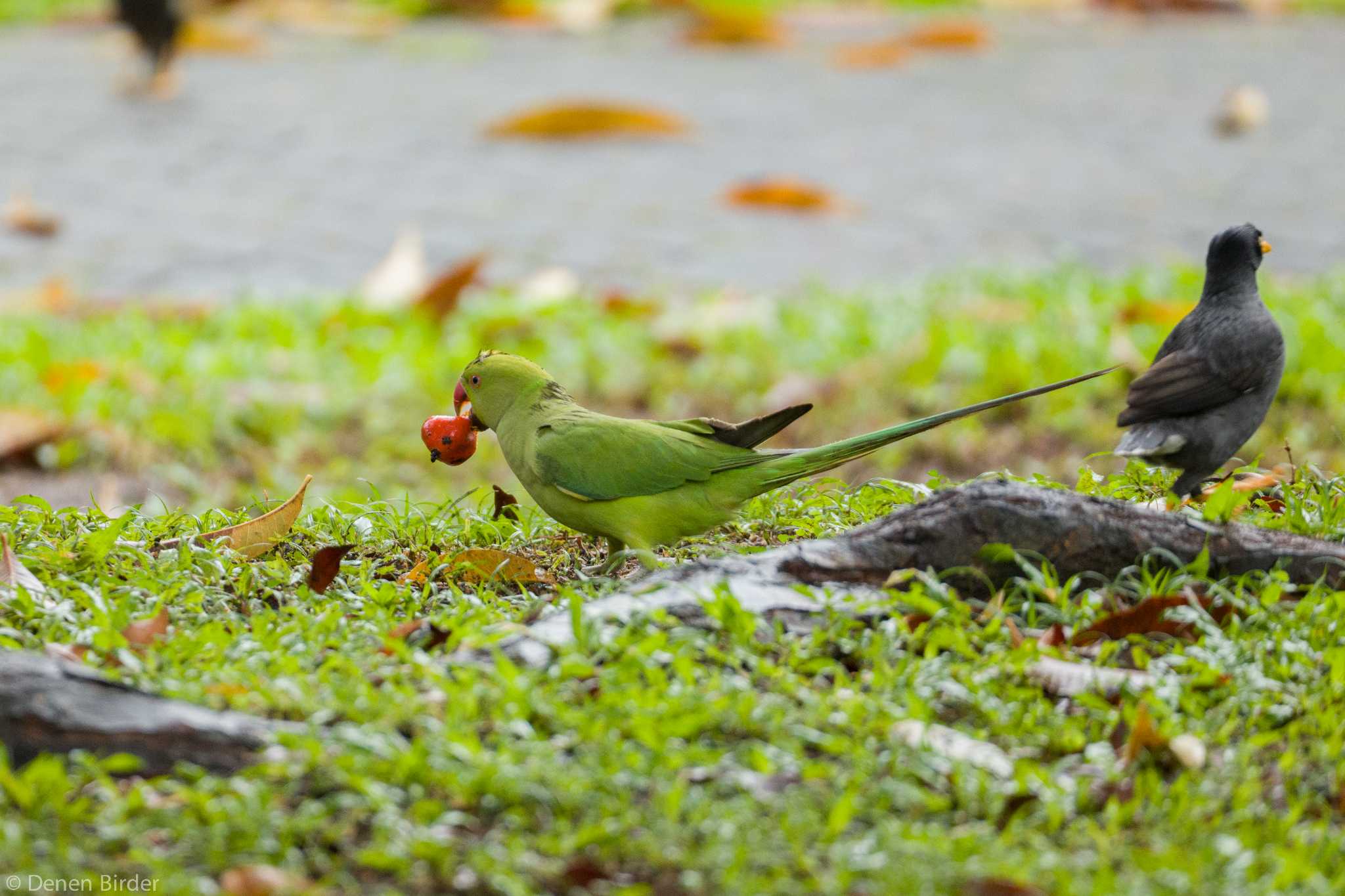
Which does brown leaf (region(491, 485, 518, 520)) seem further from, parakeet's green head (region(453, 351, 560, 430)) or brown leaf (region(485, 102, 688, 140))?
brown leaf (region(485, 102, 688, 140))

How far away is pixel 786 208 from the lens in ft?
29.6

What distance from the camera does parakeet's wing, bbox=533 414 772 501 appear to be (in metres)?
2.96

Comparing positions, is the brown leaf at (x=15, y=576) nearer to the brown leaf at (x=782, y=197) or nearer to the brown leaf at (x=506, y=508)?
the brown leaf at (x=506, y=508)

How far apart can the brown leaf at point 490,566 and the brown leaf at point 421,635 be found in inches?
16.7

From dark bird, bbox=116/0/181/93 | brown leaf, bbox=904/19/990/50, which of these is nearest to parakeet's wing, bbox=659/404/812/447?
dark bird, bbox=116/0/181/93

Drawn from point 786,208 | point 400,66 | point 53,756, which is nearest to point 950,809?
point 53,756

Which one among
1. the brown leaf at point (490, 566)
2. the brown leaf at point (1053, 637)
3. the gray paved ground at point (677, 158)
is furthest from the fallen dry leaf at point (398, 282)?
the brown leaf at point (1053, 637)

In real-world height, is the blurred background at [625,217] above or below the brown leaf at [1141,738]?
below

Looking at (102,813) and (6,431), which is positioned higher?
(102,813)

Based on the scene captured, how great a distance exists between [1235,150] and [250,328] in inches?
244

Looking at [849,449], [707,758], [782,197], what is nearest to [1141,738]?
[707,758]

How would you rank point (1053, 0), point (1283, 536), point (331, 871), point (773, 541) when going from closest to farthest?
point (331, 871), point (1283, 536), point (773, 541), point (1053, 0)

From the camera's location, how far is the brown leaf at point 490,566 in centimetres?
314

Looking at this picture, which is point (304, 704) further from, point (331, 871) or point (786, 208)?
point (786, 208)
